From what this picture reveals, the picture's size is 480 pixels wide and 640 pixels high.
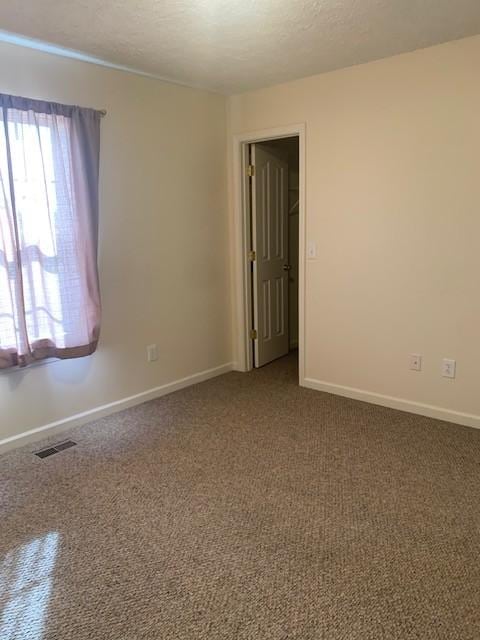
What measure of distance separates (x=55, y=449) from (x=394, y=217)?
2762mm

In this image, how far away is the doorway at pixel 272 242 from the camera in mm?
4262

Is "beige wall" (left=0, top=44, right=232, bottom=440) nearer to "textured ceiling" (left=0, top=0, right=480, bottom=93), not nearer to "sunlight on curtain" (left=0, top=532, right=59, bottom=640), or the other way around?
"textured ceiling" (left=0, top=0, right=480, bottom=93)

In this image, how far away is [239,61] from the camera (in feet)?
10.2

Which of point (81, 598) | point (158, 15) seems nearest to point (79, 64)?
point (158, 15)

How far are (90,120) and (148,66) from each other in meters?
0.60

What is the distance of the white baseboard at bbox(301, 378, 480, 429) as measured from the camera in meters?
3.18

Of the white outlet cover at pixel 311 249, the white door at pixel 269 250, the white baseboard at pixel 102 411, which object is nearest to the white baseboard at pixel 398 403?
the white door at pixel 269 250

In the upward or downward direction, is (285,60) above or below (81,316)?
above

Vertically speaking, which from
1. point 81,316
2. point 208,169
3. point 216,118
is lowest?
point 81,316

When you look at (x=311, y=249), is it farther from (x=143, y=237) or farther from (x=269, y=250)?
(x=143, y=237)

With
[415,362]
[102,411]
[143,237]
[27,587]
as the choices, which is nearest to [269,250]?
[143,237]

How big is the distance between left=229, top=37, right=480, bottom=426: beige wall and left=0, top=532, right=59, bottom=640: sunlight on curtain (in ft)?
8.15

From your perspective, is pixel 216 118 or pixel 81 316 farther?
pixel 216 118

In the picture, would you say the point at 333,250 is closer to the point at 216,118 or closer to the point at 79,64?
the point at 216,118
